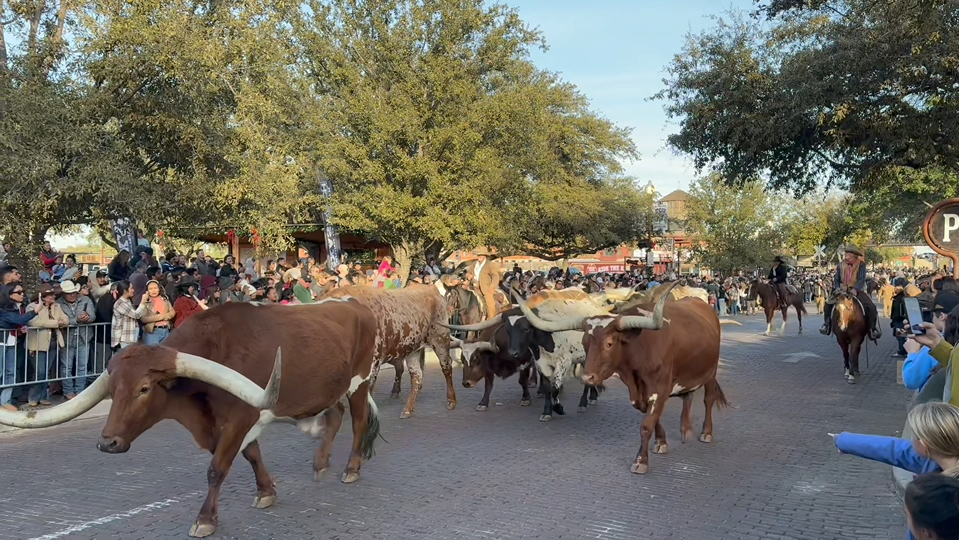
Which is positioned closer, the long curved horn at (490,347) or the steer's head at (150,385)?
the steer's head at (150,385)

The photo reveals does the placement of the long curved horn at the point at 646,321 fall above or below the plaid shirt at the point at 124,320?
above

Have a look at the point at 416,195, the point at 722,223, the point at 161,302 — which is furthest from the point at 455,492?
the point at 722,223

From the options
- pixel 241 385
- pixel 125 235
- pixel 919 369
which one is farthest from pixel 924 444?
pixel 125 235

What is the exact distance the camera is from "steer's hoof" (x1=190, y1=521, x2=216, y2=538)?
5059mm

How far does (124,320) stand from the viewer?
405 inches

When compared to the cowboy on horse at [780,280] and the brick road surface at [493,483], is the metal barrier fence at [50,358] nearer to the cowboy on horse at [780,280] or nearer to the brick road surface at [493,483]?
the brick road surface at [493,483]

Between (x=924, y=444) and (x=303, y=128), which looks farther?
(x=303, y=128)

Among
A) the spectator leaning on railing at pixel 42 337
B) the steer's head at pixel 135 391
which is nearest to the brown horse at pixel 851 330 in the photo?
the steer's head at pixel 135 391

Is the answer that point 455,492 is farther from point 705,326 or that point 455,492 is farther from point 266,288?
point 266,288

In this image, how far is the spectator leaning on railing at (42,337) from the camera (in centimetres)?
963

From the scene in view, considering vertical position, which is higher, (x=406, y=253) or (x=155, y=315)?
(x=406, y=253)

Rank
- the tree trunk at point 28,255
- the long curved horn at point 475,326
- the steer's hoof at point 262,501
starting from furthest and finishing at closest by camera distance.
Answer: the tree trunk at point 28,255
the long curved horn at point 475,326
the steer's hoof at point 262,501

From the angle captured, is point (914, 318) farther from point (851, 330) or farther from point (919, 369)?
point (851, 330)

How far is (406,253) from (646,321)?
17.2 meters
